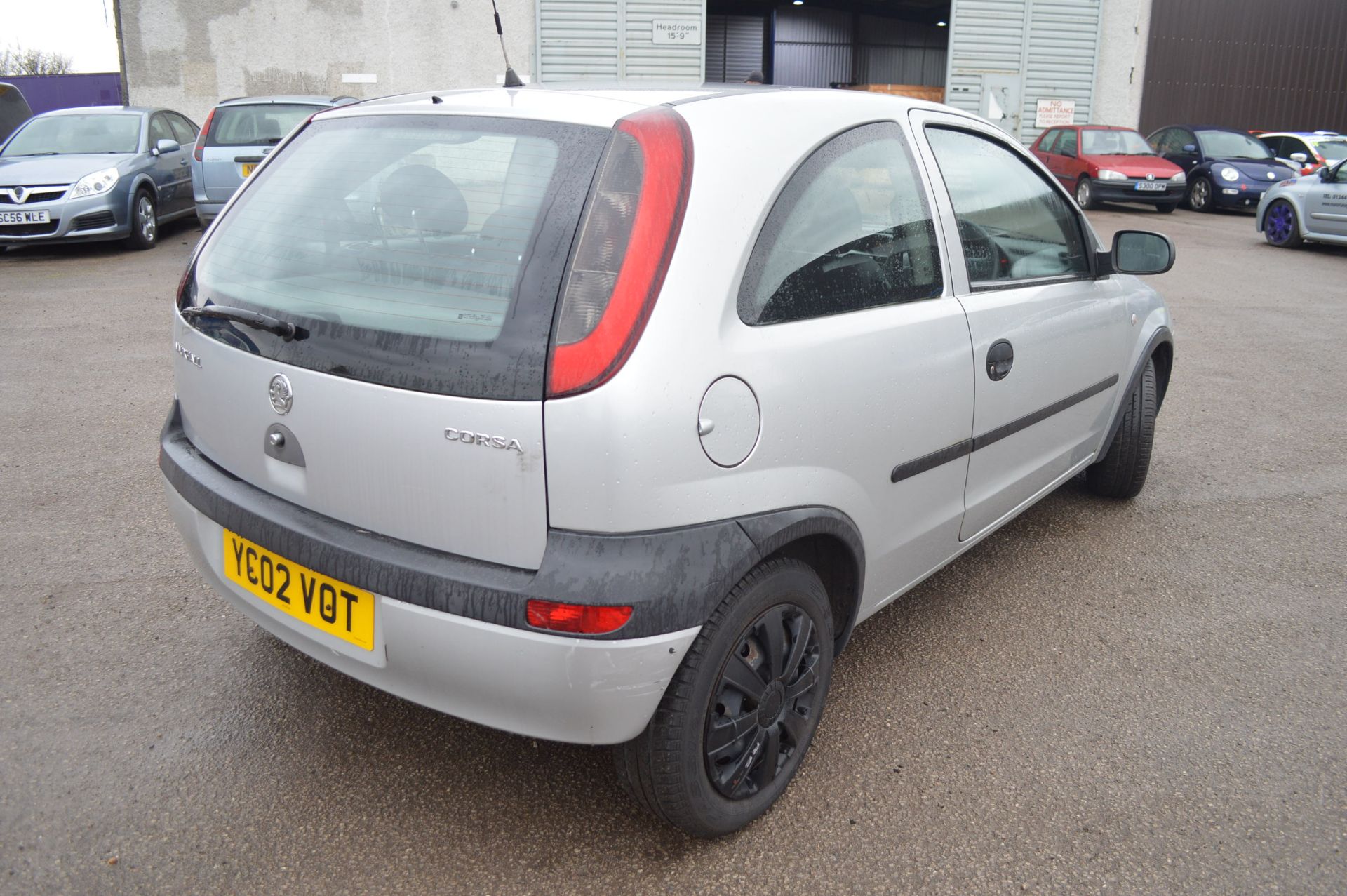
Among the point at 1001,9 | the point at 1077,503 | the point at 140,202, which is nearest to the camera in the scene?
the point at 1077,503

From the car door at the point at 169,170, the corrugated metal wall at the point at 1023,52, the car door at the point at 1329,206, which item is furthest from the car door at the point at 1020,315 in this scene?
the corrugated metal wall at the point at 1023,52

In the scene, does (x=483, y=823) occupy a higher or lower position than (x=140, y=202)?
lower

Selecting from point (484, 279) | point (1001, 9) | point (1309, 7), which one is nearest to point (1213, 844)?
point (484, 279)

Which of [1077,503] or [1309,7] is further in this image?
[1309,7]

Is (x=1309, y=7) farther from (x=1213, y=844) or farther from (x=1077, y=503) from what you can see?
(x=1213, y=844)

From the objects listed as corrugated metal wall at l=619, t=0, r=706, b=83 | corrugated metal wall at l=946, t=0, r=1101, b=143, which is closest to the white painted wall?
corrugated metal wall at l=946, t=0, r=1101, b=143

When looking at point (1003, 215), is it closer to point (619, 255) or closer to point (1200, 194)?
point (619, 255)

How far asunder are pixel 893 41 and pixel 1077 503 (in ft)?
87.1

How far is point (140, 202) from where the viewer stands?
34.9ft

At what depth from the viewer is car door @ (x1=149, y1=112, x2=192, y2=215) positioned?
11.2 meters

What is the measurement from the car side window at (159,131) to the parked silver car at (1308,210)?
1343 centimetres

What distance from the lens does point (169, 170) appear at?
37.3 feet

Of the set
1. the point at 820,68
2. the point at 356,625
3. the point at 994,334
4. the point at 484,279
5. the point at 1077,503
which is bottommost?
the point at 1077,503

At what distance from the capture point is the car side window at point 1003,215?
2734 mm
